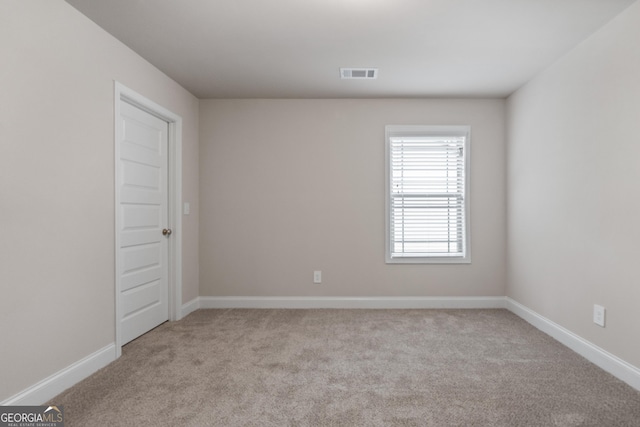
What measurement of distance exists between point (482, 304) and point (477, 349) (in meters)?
1.42

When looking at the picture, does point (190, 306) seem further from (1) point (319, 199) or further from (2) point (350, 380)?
(2) point (350, 380)

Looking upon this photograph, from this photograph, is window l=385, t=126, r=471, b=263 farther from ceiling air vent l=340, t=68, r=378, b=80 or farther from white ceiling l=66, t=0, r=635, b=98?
ceiling air vent l=340, t=68, r=378, b=80

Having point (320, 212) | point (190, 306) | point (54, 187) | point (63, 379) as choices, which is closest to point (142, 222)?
point (54, 187)

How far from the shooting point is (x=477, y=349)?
294 cm

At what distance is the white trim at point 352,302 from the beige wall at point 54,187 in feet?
5.36

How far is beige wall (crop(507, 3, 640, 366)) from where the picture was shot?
2389 millimetres

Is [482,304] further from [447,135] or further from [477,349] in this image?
[447,135]

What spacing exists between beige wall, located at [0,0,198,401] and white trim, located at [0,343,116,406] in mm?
39

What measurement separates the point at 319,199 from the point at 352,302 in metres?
1.29

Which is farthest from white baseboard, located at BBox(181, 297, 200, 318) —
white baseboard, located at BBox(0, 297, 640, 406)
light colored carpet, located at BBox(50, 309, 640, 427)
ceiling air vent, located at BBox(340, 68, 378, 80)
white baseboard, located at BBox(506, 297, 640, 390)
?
white baseboard, located at BBox(506, 297, 640, 390)

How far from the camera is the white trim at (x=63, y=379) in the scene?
2000 mm

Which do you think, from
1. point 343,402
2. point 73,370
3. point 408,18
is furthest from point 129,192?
point 408,18

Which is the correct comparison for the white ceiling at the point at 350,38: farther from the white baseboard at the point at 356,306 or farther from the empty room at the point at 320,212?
the white baseboard at the point at 356,306
